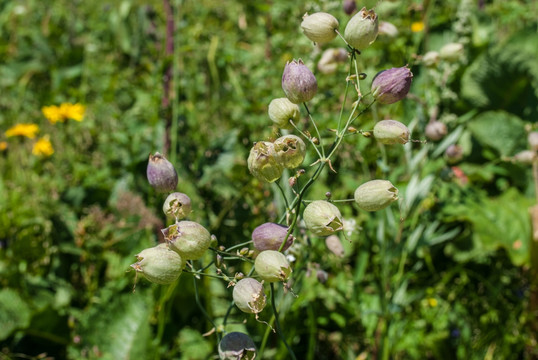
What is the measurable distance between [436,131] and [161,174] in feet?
2.82

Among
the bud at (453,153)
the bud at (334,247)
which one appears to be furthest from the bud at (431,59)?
the bud at (334,247)

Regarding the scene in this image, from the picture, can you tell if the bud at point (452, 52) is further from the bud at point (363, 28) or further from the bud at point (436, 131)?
the bud at point (363, 28)

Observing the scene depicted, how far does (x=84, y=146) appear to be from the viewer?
2781 mm

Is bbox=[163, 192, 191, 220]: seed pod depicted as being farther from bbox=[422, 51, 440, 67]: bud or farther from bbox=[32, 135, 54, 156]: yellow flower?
bbox=[32, 135, 54, 156]: yellow flower

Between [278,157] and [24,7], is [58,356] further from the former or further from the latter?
[24,7]

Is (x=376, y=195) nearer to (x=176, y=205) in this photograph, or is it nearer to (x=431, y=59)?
(x=176, y=205)

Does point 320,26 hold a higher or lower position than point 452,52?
higher

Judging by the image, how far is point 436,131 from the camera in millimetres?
1393

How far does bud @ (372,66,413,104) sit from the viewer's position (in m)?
0.78

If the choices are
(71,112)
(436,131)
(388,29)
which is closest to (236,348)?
(436,131)

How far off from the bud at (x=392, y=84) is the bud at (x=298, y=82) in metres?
0.10

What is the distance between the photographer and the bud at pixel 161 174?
0.83 m

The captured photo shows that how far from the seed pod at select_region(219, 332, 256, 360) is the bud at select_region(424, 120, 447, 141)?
891 millimetres

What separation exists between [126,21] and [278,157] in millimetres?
3012
